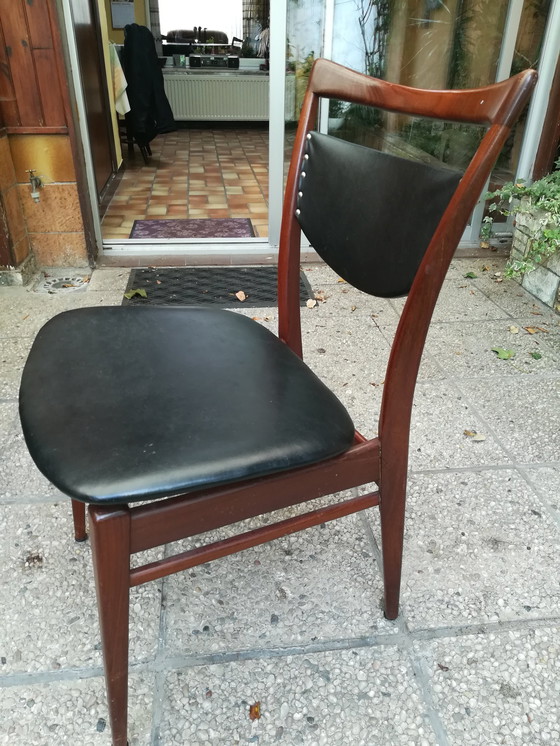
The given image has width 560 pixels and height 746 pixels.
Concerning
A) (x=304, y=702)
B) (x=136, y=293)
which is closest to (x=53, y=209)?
(x=136, y=293)

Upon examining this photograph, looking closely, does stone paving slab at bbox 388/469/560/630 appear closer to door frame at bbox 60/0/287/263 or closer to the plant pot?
the plant pot

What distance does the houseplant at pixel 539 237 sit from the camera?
2.31 metres

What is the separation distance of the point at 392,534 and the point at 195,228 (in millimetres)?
2749

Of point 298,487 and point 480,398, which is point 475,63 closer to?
point 480,398

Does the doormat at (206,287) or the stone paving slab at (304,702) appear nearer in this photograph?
the stone paving slab at (304,702)

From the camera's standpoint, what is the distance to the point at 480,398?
6.04 ft

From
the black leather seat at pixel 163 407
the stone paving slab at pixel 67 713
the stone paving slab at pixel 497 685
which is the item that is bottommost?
the stone paving slab at pixel 497 685

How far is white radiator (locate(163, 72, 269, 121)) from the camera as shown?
698 centimetres

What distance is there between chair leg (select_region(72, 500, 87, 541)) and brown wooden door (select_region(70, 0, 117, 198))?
2711 millimetres

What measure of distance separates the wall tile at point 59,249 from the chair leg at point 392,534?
2.20 meters

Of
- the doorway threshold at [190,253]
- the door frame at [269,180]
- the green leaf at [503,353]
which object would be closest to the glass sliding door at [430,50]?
the door frame at [269,180]

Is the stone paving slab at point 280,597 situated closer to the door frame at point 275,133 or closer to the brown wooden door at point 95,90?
the door frame at point 275,133


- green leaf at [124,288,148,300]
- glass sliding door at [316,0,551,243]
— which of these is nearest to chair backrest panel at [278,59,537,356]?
green leaf at [124,288,148,300]

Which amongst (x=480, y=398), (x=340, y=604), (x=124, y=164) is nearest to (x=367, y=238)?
(x=340, y=604)
